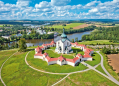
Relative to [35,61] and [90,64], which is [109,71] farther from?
[35,61]

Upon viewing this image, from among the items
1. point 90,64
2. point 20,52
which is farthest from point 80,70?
point 20,52

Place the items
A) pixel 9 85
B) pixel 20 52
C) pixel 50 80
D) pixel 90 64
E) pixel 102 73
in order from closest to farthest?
pixel 9 85 < pixel 50 80 < pixel 102 73 < pixel 90 64 < pixel 20 52

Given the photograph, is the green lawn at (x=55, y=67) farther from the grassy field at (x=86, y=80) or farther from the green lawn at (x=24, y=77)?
the grassy field at (x=86, y=80)

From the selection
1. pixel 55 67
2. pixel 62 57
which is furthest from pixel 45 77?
pixel 62 57

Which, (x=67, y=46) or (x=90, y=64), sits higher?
(x=67, y=46)

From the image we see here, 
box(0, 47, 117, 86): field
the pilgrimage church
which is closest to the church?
the pilgrimage church

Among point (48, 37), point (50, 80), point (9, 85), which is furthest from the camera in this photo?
point (48, 37)
